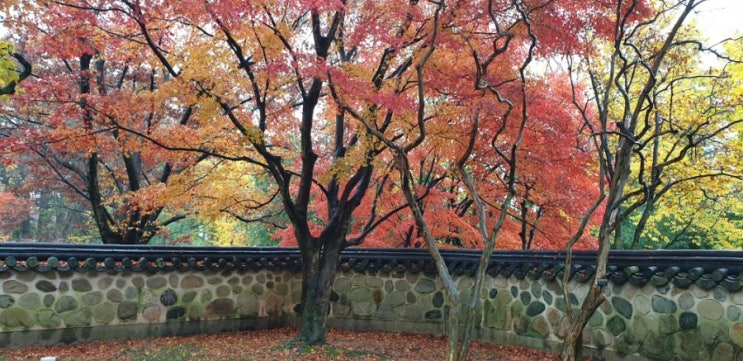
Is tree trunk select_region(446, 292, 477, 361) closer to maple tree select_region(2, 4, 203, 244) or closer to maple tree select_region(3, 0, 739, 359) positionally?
maple tree select_region(3, 0, 739, 359)

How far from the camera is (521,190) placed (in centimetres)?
1038

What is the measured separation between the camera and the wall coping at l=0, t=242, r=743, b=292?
5.84 meters

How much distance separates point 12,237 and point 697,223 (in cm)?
2766

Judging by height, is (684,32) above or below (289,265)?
above

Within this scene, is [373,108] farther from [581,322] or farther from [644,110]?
[644,110]

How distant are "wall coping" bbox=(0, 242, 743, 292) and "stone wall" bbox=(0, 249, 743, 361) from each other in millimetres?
86

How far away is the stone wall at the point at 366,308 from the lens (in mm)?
6012

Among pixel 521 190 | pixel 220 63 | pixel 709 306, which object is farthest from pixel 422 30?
pixel 709 306

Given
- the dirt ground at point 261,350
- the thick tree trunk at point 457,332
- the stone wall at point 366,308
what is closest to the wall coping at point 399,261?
the stone wall at point 366,308

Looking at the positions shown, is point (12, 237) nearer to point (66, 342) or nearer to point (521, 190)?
point (66, 342)

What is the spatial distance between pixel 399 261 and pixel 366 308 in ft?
3.81

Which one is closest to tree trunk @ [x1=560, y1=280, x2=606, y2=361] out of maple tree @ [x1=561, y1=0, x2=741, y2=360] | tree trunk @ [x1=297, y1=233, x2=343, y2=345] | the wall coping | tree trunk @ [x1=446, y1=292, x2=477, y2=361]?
maple tree @ [x1=561, y1=0, x2=741, y2=360]

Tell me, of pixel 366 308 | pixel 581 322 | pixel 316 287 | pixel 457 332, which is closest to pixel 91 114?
pixel 316 287

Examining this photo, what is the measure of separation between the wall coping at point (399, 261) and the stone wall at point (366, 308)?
0.09 metres
